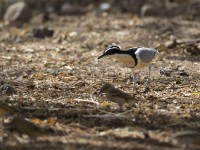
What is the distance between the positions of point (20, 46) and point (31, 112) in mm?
4669

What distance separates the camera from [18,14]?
13.0 metres

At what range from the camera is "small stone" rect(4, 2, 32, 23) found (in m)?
13.0

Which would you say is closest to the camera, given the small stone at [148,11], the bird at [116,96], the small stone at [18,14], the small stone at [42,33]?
the bird at [116,96]

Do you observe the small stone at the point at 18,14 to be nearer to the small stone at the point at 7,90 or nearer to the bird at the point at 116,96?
the small stone at the point at 7,90

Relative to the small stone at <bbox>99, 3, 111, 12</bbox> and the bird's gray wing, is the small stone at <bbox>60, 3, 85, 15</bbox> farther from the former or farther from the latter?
the bird's gray wing

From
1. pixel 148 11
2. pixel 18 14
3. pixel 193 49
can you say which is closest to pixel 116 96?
pixel 193 49

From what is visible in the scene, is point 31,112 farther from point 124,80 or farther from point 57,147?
point 124,80

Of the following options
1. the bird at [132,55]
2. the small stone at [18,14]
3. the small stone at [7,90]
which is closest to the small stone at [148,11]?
the small stone at [18,14]

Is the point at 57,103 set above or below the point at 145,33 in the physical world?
below

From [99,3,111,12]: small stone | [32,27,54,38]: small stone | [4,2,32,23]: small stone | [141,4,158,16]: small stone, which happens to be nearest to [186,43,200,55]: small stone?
[32,27,54,38]: small stone

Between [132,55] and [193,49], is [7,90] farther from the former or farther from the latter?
[193,49]

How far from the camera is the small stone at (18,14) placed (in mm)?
12963

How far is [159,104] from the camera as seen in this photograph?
612 centimetres

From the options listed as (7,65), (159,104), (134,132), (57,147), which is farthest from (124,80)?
(57,147)
